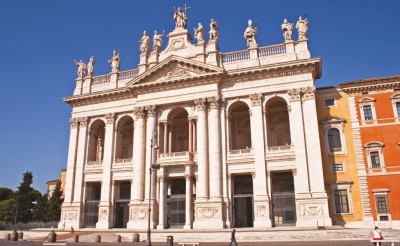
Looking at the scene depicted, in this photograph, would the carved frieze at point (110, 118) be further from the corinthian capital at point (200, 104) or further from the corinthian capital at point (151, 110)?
the corinthian capital at point (200, 104)

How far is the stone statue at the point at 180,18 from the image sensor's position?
40.0 meters

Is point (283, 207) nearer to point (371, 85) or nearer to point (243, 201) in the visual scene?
point (243, 201)

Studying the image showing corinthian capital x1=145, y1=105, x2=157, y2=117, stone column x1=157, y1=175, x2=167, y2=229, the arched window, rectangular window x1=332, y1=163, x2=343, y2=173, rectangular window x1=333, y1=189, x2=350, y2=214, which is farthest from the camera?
corinthian capital x1=145, y1=105, x2=157, y2=117

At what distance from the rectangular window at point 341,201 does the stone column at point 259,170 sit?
6.20 meters

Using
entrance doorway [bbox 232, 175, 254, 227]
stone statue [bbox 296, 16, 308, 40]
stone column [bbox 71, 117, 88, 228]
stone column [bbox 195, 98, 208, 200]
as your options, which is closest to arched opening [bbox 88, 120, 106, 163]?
stone column [bbox 71, 117, 88, 228]

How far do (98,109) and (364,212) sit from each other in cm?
2881

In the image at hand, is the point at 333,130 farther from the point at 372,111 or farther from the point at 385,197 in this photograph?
the point at 385,197

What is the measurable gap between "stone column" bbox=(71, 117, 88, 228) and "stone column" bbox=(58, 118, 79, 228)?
0.43 metres

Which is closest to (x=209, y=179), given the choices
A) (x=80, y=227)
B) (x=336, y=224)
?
(x=336, y=224)

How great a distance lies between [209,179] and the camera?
1318 inches

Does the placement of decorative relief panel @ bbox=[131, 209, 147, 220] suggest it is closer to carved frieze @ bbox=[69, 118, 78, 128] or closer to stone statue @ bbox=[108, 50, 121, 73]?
carved frieze @ bbox=[69, 118, 78, 128]

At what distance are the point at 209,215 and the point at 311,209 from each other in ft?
28.4

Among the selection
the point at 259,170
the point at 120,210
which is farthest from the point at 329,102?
the point at 120,210

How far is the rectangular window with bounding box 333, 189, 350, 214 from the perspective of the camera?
3169 cm
